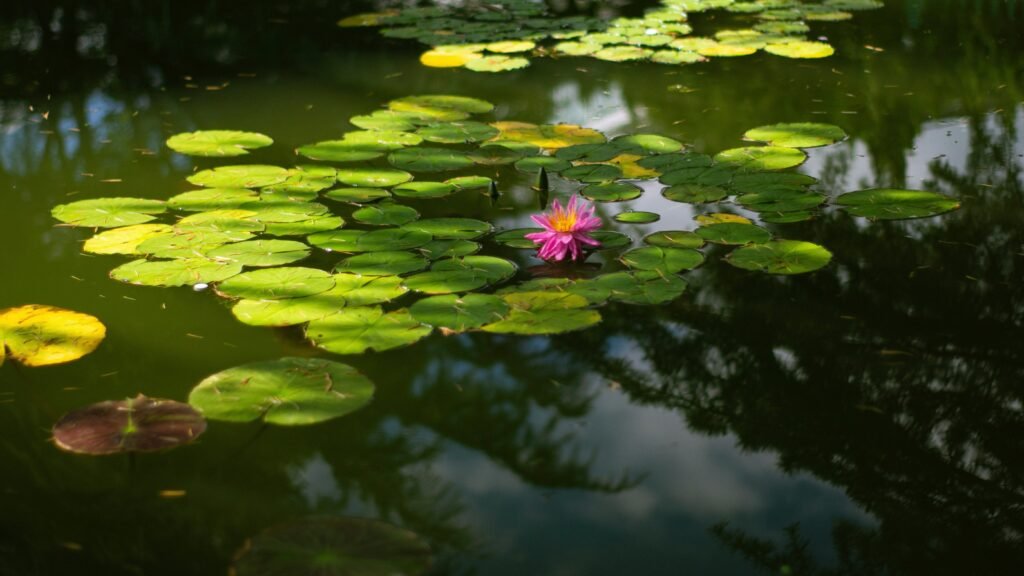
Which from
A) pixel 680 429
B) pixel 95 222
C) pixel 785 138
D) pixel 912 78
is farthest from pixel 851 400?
pixel 912 78

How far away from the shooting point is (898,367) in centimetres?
238

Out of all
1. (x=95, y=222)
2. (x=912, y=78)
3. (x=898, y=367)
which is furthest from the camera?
(x=912, y=78)

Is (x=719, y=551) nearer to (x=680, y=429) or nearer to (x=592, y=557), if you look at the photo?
(x=592, y=557)

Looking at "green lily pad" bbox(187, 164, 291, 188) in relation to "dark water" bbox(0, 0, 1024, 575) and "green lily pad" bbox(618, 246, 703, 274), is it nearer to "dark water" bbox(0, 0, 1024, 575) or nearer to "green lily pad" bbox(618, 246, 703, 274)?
"dark water" bbox(0, 0, 1024, 575)

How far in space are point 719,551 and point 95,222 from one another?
7.40 ft

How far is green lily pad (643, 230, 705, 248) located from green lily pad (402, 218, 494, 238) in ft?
1.59

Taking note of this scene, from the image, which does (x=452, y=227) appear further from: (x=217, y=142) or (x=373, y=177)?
(x=217, y=142)

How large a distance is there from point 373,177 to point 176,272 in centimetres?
90

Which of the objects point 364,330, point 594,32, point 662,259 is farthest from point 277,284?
point 594,32

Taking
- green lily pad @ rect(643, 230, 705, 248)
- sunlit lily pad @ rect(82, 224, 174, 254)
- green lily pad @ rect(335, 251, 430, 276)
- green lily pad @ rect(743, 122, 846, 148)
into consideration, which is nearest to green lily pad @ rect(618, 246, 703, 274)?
green lily pad @ rect(643, 230, 705, 248)

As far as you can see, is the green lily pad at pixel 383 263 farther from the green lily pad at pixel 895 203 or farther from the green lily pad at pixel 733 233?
the green lily pad at pixel 895 203

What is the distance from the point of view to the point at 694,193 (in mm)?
3375

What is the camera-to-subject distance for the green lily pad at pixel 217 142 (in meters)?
3.88

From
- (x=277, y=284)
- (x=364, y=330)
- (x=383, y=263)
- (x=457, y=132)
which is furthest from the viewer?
(x=457, y=132)
